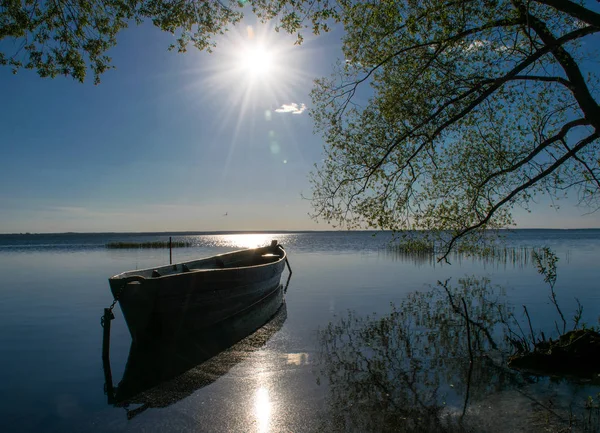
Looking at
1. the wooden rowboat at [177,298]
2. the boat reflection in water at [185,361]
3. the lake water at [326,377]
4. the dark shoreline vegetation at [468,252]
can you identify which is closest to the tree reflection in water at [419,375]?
the lake water at [326,377]

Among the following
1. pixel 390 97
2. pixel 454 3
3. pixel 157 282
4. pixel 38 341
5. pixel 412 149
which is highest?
pixel 454 3

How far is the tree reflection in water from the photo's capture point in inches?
231

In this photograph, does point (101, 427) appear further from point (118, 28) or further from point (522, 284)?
point (522, 284)

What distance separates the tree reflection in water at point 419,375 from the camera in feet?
19.2

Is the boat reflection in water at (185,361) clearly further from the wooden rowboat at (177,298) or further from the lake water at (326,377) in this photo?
the wooden rowboat at (177,298)

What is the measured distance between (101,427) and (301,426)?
114 inches

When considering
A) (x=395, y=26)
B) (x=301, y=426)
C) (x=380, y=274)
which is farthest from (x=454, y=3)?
(x=380, y=274)

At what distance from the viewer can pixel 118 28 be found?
866 centimetres

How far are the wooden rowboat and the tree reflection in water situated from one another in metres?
3.15

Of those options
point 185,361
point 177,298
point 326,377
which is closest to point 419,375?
point 326,377

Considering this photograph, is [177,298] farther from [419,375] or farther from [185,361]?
[419,375]

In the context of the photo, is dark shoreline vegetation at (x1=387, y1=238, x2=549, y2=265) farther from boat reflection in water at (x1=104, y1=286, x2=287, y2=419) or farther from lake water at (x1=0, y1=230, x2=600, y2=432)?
boat reflection in water at (x1=104, y1=286, x2=287, y2=419)

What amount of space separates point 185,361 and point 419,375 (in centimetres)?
484

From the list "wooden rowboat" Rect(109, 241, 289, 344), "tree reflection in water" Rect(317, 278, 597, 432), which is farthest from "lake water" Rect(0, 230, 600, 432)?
"wooden rowboat" Rect(109, 241, 289, 344)
